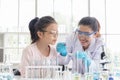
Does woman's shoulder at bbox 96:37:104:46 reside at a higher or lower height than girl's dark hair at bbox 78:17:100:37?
lower

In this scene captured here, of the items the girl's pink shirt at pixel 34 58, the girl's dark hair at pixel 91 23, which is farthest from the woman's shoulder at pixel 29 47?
the girl's dark hair at pixel 91 23

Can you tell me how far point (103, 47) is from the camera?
1918 mm

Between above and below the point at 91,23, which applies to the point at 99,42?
below

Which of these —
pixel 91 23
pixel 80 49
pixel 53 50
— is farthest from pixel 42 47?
pixel 91 23

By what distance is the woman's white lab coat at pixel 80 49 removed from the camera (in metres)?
1.67

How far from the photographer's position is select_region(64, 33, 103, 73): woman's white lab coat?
5.48 feet

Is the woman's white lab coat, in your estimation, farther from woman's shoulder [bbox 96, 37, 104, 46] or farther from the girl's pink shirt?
the girl's pink shirt

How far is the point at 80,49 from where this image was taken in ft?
6.16

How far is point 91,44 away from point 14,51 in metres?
3.13

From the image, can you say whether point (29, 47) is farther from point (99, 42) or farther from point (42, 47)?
point (99, 42)

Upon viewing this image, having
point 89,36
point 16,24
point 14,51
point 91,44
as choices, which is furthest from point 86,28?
point 16,24

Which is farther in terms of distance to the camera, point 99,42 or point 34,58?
point 99,42

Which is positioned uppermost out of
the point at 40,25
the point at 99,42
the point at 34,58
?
the point at 40,25

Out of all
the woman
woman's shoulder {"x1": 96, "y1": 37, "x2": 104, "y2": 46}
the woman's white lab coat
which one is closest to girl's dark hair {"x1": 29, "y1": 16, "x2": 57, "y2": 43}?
the woman
